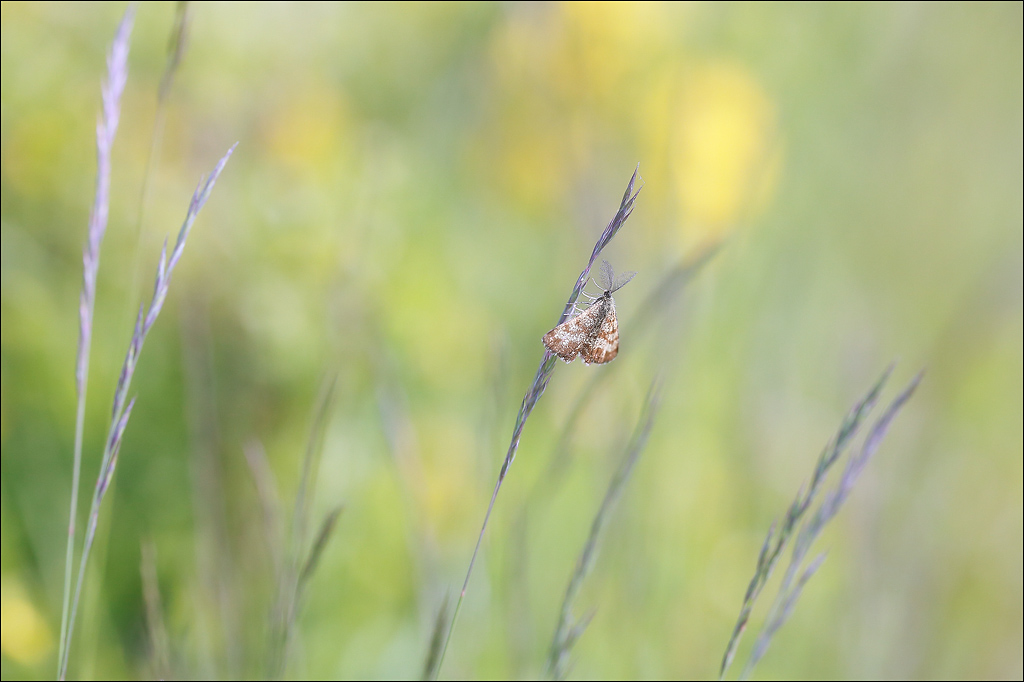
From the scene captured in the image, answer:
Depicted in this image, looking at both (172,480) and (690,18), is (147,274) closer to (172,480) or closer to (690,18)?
(172,480)

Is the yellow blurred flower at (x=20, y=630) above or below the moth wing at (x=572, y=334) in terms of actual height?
below

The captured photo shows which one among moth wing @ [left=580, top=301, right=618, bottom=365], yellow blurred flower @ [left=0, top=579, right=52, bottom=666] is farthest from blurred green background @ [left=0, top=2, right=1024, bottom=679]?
moth wing @ [left=580, top=301, right=618, bottom=365]

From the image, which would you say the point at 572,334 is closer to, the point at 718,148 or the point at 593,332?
the point at 593,332

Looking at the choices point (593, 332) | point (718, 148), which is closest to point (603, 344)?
point (593, 332)

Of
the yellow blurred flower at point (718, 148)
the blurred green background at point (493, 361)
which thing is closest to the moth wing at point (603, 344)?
the blurred green background at point (493, 361)

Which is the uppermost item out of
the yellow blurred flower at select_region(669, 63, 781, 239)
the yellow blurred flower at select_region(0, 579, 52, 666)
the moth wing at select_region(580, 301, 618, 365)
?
the yellow blurred flower at select_region(669, 63, 781, 239)

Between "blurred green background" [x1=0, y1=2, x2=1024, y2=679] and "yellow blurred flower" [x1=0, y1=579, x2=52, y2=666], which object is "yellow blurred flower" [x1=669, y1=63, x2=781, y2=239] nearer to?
"blurred green background" [x1=0, y1=2, x2=1024, y2=679]

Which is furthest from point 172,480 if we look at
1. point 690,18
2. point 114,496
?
point 690,18

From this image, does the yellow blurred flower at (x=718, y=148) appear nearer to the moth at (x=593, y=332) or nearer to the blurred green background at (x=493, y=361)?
the blurred green background at (x=493, y=361)
